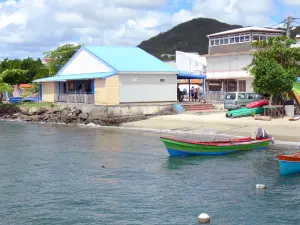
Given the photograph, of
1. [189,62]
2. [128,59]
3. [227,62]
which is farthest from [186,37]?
[128,59]

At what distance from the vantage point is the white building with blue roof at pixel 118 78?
3978 cm

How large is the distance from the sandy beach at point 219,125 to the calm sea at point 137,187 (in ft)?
18.4

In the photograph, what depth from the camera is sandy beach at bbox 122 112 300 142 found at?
29.3m

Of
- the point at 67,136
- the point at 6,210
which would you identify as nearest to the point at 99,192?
the point at 6,210

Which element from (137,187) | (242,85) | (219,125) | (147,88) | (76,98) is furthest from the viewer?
(242,85)

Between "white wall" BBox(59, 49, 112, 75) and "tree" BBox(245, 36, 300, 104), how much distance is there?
45.9ft

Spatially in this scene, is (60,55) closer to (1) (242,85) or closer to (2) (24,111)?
(2) (24,111)

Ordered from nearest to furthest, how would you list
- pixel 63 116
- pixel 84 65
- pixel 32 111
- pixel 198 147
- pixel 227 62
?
pixel 198 147, pixel 63 116, pixel 84 65, pixel 32 111, pixel 227 62

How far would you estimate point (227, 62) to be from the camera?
52.7 meters

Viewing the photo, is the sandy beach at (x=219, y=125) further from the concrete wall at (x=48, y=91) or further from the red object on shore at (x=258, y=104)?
the concrete wall at (x=48, y=91)

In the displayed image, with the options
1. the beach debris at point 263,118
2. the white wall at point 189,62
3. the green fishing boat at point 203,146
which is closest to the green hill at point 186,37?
the white wall at point 189,62

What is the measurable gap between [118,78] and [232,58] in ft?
58.6

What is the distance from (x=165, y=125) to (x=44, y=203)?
20.8m

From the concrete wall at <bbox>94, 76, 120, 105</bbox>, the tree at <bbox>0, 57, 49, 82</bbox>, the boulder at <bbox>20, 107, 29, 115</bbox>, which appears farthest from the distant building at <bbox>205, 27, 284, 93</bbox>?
the tree at <bbox>0, 57, 49, 82</bbox>
